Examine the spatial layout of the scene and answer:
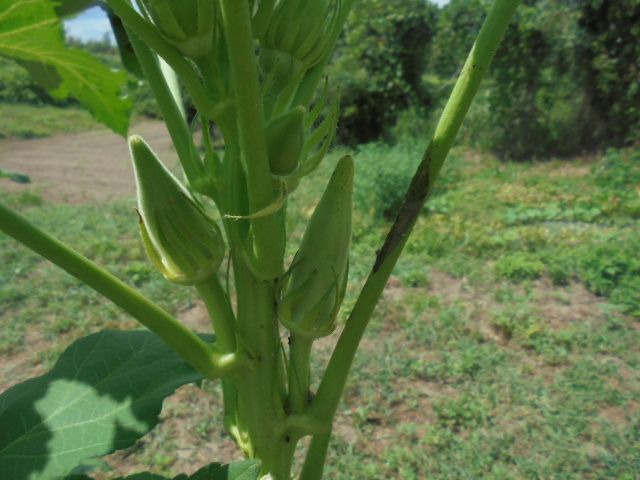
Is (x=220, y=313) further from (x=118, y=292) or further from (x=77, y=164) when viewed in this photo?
(x=77, y=164)

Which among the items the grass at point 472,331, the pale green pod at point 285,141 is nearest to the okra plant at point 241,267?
the pale green pod at point 285,141

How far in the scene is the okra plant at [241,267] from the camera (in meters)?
0.70

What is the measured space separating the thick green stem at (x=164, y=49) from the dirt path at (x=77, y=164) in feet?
23.8

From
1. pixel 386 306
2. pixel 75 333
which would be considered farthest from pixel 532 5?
pixel 75 333

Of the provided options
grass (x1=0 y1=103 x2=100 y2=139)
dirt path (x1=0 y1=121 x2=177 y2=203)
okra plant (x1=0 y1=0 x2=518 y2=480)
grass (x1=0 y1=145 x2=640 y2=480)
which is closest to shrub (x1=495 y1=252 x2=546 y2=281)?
grass (x1=0 y1=145 x2=640 y2=480)

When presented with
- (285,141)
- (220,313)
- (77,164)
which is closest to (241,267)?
(220,313)

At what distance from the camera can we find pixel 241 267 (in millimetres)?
763

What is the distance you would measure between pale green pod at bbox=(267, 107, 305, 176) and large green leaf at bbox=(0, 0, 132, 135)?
0.33m

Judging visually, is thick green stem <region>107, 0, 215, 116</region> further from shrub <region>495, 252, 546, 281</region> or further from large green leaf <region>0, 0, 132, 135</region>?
shrub <region>495, 252, 546, 281</region>

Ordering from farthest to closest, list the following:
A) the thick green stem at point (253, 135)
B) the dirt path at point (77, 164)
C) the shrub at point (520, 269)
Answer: the dirt path at point (77, 164) → the shrub at point (520, 269) → the thick green stem at point (253, 135)

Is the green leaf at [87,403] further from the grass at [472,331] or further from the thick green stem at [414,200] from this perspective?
the grass at [472,331]

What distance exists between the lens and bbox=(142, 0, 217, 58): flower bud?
615 mm

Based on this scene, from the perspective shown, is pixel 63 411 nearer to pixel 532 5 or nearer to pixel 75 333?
pixel 75 333

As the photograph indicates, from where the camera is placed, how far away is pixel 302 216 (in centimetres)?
564
